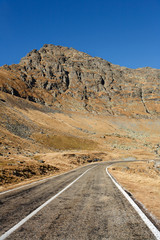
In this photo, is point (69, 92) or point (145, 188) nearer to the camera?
point (145, 188)

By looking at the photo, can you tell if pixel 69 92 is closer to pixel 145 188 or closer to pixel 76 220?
pixel 145 188

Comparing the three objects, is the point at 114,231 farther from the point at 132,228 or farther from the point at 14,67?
the point at 14,67

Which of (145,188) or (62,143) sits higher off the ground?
(62,143)

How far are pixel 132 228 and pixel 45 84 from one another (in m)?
178

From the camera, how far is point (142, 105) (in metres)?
184

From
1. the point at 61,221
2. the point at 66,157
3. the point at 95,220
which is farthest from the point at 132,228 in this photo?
the point at 66,157

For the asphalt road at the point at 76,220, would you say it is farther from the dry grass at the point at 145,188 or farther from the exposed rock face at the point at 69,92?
the exposed rock face at the point at 69,92

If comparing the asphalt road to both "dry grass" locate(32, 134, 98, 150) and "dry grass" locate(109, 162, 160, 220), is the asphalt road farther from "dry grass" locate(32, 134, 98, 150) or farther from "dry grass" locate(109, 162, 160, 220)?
"dry grass" locate(32, 134, 98, 150)

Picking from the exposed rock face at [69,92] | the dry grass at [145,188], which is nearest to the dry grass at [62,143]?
the dry grass at [145,188]

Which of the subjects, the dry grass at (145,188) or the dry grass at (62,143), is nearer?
the dry grass at (145,188)

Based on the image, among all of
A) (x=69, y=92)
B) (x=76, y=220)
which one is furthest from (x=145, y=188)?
A: (x=69, y=92)

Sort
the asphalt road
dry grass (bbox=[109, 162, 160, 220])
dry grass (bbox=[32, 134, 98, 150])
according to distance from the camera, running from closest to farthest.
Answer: the asphalt road
dry grass (bbox=[109, 162, 160, 220])
dry grass (bbox=[32, 134, 98, 150])

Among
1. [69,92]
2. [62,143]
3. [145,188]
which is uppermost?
[69,92]

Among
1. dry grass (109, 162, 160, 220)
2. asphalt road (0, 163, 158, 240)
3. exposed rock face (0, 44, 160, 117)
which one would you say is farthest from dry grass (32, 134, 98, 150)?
exposed rock face (0, 44, 160, 117)
